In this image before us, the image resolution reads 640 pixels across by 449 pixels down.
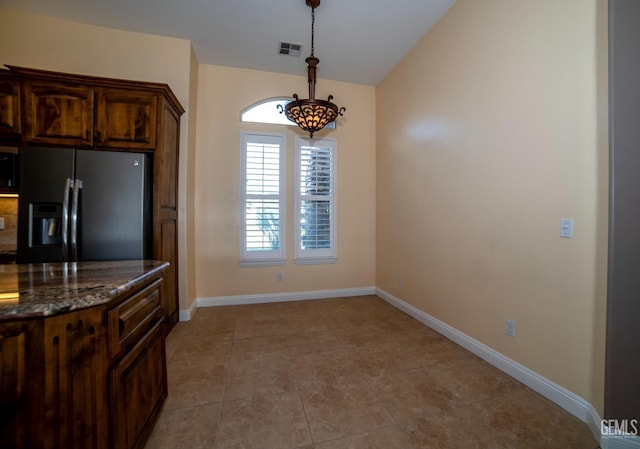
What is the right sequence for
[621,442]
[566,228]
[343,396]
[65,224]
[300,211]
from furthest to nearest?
[300,211] < [65,224] < [343,396] < [566,228] < [621,442]

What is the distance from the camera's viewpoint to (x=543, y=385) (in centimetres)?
184

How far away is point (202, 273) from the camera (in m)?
3.71

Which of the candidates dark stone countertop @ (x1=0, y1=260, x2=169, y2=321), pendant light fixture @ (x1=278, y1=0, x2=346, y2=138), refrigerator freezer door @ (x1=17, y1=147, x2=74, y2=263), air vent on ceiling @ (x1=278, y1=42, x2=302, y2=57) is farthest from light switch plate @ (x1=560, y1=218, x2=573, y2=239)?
refrigerator freezer door @ (x1=17, y1=147, x2=74, y2=263)

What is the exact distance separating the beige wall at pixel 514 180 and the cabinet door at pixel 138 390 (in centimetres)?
248

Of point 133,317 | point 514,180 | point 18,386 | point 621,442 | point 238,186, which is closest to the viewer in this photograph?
point 18,386

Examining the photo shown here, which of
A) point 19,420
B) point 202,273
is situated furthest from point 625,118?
point 202,273

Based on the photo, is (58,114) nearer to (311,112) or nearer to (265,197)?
(265,197)

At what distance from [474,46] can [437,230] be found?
5.86 feet

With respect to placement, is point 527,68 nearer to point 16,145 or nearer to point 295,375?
point 295,375

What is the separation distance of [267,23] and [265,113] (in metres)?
1.18

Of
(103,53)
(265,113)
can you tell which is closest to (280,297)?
(265,113)

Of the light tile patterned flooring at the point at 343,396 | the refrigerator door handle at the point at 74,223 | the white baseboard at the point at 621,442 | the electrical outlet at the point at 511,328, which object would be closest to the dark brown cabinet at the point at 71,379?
the light tile patterned flooring at the point at 343,396

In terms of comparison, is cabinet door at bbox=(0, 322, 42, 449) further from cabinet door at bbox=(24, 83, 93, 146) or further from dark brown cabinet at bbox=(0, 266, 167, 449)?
cabinet door at bbox=(24, 83, 93, 146)

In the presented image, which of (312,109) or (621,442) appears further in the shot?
(312,109)
